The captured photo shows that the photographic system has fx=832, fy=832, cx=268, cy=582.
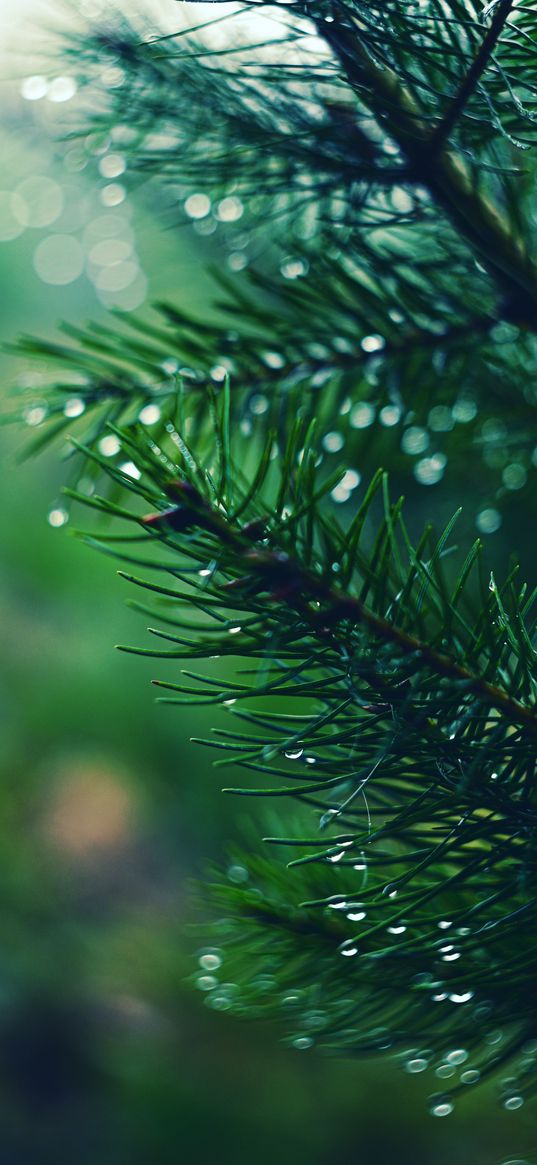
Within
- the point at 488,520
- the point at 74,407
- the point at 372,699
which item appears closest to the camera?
the point at 372,699

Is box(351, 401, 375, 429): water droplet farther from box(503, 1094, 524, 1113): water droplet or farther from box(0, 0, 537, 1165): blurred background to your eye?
box(503, 1094, 524, 1113): water droplet

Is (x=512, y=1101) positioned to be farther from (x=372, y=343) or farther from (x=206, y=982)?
(x=372, y=343)

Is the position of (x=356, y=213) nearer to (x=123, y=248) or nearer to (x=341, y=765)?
(x=341, y=765)

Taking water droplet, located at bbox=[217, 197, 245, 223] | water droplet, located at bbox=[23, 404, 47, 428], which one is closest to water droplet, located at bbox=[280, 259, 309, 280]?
water droplet, located at bbox=[217, 197, 245, 223]

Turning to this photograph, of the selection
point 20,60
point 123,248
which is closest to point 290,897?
point 20,60

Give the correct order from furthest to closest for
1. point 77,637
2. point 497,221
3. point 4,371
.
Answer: point 4,371 < point 77,637 < point 497,221

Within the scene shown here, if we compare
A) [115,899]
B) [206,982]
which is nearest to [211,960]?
[206,982]

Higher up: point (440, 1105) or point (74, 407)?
point (74, 407)

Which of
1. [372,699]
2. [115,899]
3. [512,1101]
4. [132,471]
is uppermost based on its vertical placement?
[115,899]
